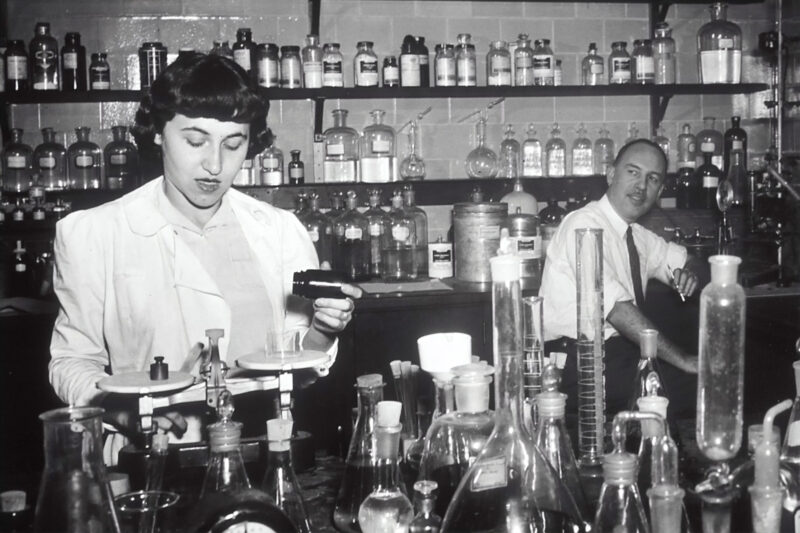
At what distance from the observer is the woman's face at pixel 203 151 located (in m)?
1.77

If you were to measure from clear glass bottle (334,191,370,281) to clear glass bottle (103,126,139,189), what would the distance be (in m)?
0.87

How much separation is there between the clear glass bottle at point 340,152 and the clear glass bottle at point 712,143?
5.32ft

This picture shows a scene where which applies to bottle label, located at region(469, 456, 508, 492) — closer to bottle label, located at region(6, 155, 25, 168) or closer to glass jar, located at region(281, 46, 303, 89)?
glass jar, located at region(281, 46, 303, 89)

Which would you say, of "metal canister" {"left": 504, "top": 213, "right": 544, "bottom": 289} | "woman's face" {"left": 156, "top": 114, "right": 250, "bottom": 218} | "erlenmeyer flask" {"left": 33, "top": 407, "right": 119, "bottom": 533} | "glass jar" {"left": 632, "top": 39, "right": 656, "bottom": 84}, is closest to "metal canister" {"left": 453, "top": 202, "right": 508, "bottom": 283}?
"metal canister" {"left": 504, "top": 213, "right": 544, "bottom": 289}

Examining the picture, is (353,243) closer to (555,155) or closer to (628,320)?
(555,155)

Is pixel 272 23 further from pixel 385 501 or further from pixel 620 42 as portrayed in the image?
pixel 385 501

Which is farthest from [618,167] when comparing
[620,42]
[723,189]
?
[620,42]

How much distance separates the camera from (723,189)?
11.0 feet

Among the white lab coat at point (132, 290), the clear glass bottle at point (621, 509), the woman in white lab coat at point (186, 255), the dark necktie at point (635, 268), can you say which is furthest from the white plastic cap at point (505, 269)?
the dark necktie at point (635, 268)

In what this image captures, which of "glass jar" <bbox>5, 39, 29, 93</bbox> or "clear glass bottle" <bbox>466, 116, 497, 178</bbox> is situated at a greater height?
"glass jar" <bbox>5, 39, 29, 93</bbox>

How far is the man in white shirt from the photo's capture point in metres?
2.89

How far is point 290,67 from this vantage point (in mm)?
3475

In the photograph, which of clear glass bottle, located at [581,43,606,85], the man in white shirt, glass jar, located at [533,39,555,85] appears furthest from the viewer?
clear glass bottle, located at [581,43,606,85]

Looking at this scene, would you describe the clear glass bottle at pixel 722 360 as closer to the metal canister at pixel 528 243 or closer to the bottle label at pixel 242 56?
the metal canister at pixel 528 243
